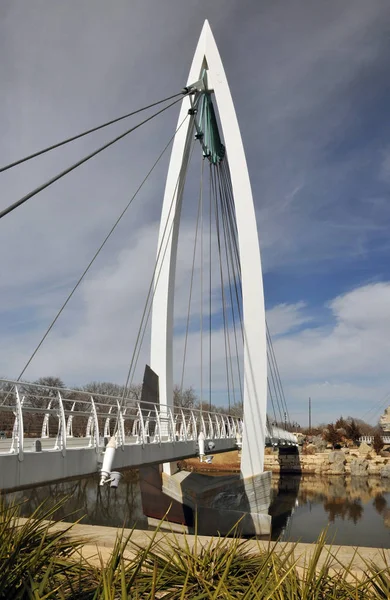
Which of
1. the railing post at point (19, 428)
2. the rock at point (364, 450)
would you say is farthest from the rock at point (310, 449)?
the railing post at point (19, 428)

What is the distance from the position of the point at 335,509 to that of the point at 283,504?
306 cm

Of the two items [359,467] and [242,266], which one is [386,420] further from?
[242,266]

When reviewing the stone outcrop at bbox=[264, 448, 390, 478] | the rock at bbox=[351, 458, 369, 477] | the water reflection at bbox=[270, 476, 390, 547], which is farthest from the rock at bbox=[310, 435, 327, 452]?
the water reflection at bbox=[270, 476, 390, 547]

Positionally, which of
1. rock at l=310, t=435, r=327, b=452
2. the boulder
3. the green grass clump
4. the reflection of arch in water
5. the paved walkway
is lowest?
the reflection of arch in water

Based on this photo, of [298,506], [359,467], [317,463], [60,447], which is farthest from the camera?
[317,463]

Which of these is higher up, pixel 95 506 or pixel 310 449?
pixel 310 449

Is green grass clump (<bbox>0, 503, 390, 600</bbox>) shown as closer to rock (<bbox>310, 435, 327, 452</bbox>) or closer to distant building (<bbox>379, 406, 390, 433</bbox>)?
rock (<bbox>310, 435, 327, 452</bbox>)

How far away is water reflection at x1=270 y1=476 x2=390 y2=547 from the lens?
18266 mm

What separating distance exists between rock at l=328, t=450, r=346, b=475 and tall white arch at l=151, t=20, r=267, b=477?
2781 centimetres

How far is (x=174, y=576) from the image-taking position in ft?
13.0

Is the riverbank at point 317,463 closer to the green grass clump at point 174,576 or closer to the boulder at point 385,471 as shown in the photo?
the boulder at point 385,471

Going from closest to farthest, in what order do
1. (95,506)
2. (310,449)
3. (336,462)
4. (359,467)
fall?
(95,506)
(359,467)
(336,462)
(310,449)

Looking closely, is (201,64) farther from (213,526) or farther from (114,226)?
(213,526)

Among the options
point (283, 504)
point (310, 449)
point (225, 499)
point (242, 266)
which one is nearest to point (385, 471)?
point (310, 449)
